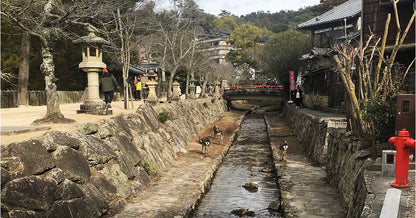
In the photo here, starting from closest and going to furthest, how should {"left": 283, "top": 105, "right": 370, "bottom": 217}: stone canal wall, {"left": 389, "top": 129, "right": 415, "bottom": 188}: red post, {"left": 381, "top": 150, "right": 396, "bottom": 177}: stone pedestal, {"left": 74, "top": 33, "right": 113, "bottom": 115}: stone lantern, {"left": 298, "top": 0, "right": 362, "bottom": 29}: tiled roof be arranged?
{"left": 389, "top": 129, "right": 415, "bottom": 188}: red post, {"left": 381, "top": 150, "right": 396, "bottom": 177}: stone pedestal, {"left": 283, "top": 105, "right": 370, "bottom": 217}: stone canal wall, {"left": 74, "top": 33, "right": 113, "bottom": 115}: stone lantern, {"left": 298, "top": 0, "right": 362, "bottom": 29}: tiled roof

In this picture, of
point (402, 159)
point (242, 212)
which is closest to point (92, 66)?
point (242, 212)

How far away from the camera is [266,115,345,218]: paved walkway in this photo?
9922mm

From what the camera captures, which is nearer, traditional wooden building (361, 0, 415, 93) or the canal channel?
the canal channel

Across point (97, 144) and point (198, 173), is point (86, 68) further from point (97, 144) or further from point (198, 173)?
point (198, 173)

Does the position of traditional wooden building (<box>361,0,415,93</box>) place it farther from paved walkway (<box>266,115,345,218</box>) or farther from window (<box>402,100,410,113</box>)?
window (<box>402,100,410,113</box>)

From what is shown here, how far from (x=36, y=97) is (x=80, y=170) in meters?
17.7

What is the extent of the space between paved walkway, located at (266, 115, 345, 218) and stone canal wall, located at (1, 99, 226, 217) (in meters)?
5.16

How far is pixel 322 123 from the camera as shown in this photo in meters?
17.6

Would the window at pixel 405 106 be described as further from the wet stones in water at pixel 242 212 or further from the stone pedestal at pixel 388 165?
the wet stones in water at pixel 242 212

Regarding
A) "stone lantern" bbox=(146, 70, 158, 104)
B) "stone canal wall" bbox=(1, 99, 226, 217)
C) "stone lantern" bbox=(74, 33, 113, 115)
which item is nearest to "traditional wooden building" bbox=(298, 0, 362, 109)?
"stone lantern" bbox=(146, 70, 158, 104)

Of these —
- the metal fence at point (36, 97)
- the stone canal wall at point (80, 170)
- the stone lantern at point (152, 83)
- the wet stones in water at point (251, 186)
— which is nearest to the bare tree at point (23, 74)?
the metal fence at point (36, 97)

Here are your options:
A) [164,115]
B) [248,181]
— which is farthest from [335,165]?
[164,115]

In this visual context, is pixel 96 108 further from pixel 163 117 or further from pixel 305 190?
pixel 305 190

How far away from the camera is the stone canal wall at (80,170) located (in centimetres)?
693
